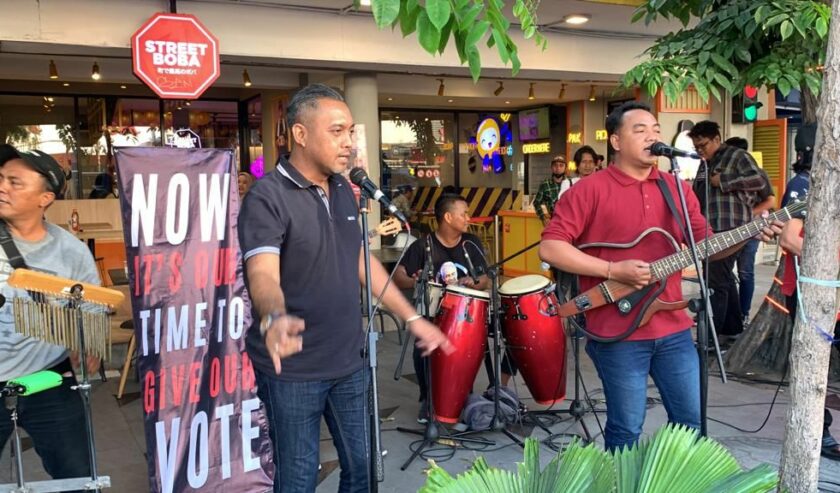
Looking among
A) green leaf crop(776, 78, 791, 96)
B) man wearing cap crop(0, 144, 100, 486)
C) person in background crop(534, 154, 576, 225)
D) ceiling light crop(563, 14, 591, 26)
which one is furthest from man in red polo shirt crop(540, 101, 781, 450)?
person in background crop(534, 154, 576, 225)

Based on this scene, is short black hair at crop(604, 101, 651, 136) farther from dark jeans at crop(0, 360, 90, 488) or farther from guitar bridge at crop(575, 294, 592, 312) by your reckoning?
dark jeans at crop(0, 360, 90, 488)

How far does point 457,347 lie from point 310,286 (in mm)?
2151

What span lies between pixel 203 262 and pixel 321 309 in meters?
0.87

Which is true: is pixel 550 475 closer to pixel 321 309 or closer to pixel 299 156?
pixel 321 309

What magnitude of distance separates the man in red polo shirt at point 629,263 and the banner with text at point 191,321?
4.95 ft

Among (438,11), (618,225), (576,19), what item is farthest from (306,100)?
(576,19)

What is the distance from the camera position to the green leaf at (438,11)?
2.43 meters

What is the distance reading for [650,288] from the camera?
10.8 feet

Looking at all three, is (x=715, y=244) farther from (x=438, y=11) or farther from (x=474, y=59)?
(x=438, y=11)

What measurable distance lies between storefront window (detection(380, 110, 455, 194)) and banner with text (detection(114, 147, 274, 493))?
1304cm

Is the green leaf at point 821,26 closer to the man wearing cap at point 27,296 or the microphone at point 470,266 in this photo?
the microphone at point 470,266

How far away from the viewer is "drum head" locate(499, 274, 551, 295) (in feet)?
15.8

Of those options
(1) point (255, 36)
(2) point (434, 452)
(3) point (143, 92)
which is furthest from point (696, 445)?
(3) point (143, 92)

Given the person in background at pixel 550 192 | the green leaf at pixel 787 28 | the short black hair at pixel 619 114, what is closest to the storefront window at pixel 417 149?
the person in background at pixel 550 192
